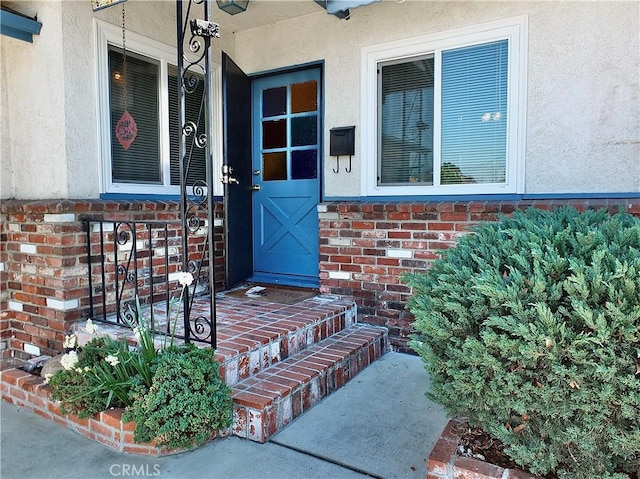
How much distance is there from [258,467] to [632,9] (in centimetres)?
355

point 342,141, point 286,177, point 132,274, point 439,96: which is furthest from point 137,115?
point 439,96

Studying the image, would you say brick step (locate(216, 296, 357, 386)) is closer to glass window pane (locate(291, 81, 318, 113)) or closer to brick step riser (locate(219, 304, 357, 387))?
brick step riser (locate(219, 304, 357, 387))

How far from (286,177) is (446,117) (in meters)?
1.63

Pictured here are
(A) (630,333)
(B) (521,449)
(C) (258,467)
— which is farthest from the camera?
(C) (258,467)

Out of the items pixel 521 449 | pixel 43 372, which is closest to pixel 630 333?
pixel 521 449

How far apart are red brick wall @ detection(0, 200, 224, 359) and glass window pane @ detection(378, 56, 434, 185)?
1999mm

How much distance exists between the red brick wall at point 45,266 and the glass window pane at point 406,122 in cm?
200

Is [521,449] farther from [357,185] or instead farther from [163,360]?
[357,185]

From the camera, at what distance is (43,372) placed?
9.68 ft

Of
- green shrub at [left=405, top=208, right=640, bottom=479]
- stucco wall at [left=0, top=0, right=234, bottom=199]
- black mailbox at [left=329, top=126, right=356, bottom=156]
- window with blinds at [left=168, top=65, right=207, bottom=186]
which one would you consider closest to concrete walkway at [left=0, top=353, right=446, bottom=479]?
green shrub at [left=405, top=208, right=640, bottom=479]

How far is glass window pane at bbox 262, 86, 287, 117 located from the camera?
4418 millimetres

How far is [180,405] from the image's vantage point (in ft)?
7.06

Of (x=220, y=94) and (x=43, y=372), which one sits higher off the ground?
(x=220, y=94)

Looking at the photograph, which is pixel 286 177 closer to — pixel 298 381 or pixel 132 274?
pixel 132 274
